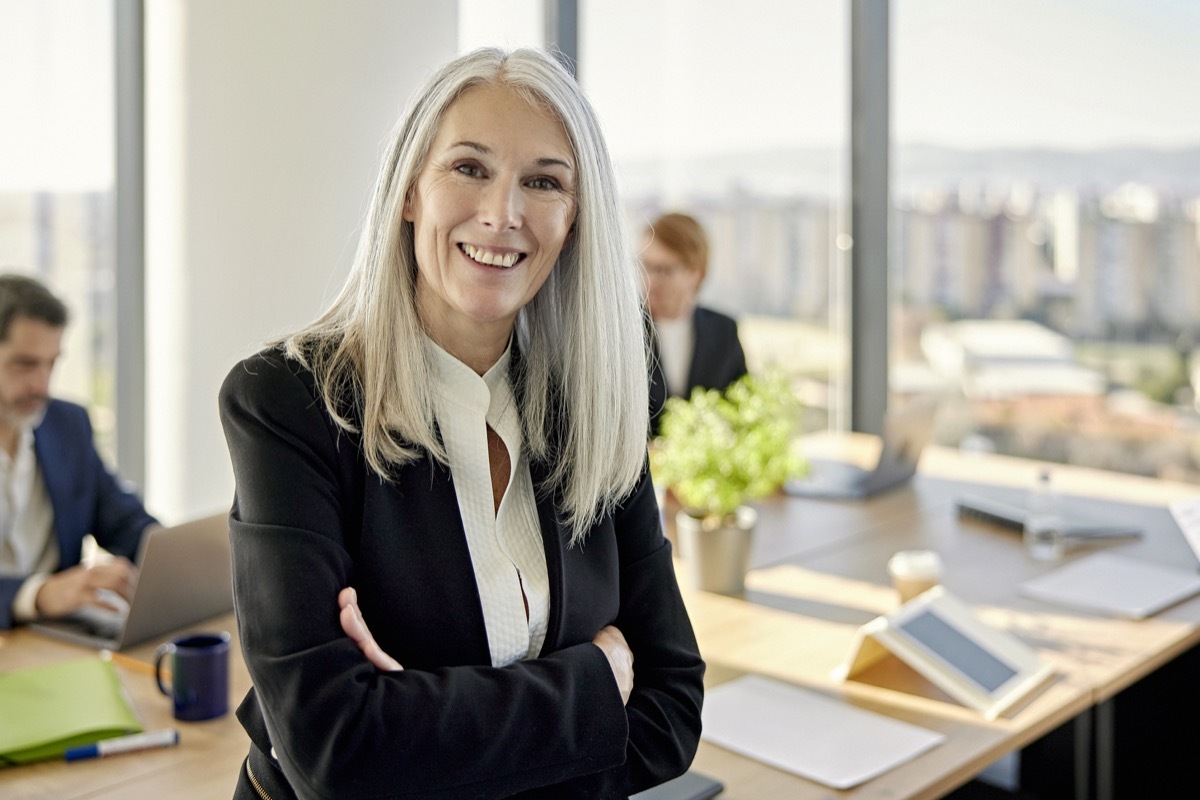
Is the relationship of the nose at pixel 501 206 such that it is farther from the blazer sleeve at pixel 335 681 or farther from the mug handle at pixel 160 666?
the mug handle at pixel 160 666

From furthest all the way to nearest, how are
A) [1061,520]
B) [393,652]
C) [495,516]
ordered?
1. [1061,520]
2. [495,516]
3. [393,652]

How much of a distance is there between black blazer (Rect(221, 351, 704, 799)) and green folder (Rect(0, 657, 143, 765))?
0.43 meters

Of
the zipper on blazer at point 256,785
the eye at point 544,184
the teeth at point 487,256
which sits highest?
the eye at point 544,184

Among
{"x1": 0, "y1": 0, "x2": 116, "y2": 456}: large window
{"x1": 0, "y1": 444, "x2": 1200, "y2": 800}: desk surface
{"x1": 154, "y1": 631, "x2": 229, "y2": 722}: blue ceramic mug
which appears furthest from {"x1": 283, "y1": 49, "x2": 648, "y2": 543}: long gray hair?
{"x1": 0, "y1": 0, "x2": 116, "y2": 456}: large window

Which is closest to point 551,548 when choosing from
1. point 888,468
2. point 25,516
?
point 25,516

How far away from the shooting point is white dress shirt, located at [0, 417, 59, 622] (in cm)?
283

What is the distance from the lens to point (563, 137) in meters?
1.60

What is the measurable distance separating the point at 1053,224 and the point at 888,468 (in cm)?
160

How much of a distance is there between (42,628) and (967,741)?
172 cm

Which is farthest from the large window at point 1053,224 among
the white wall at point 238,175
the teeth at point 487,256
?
the teeth at point 487,256

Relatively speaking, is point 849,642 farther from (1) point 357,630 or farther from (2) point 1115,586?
(1) point 357,630

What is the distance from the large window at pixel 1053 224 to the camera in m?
4.43

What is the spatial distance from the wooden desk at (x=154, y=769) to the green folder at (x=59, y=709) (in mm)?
30

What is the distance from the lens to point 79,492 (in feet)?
9.71
